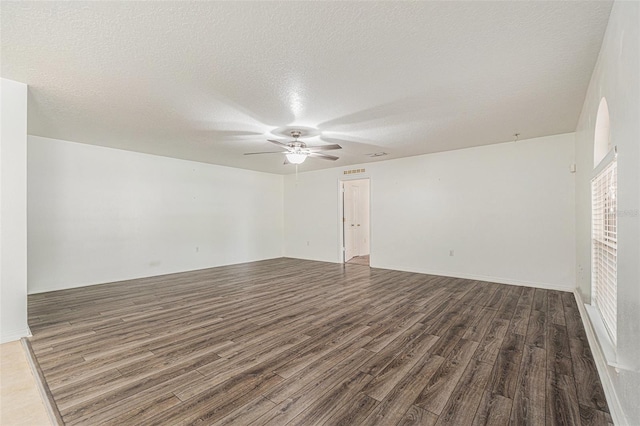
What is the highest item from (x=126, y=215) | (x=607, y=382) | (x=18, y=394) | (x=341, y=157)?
(x=341, y=157)

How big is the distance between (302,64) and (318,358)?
253 centimetres

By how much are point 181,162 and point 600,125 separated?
687 cm

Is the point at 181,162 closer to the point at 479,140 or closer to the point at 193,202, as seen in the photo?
the point at 193,202

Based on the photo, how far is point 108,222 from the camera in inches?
210

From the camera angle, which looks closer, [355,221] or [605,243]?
[605,243]

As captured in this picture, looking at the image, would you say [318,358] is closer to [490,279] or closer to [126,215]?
[490,279]

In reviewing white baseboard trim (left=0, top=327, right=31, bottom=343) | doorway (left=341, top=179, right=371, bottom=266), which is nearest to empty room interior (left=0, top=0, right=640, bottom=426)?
white baseboard trim (left=0, top=327, right=31, bottom=343)

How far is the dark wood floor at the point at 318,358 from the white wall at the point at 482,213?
776mm

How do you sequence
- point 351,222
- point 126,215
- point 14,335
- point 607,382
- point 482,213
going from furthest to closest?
point 351,222 < point 126,215 < point 482,213 < point 14,335 < point 607,382

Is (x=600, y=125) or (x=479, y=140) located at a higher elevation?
(x=479, y=140)

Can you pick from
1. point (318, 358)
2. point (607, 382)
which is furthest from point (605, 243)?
point (318, 358)

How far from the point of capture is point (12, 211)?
2.86 metres

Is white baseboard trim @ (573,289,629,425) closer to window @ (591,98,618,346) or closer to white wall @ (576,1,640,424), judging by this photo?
white wall @ (576,1,640,424)

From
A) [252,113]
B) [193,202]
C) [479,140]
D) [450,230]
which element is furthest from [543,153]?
[193,202]
